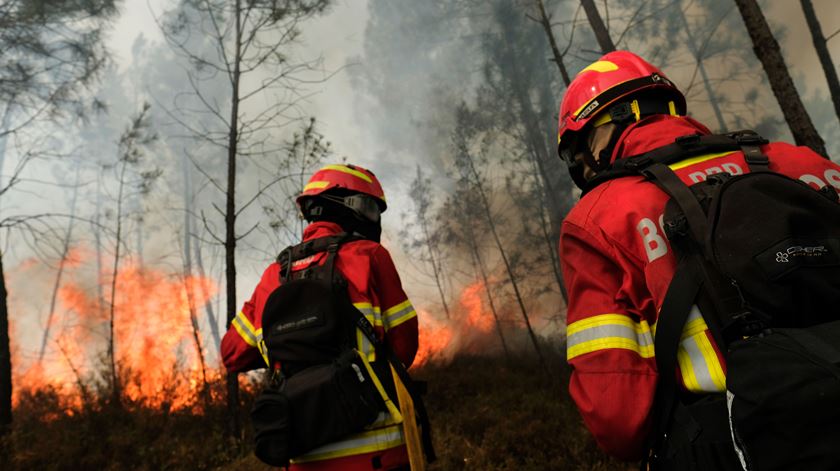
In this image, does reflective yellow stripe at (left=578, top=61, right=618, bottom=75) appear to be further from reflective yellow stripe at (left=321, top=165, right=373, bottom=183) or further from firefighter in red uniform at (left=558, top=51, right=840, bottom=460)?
reflective yellow stripe at (left=321, top=165, right=373, bottom=183)

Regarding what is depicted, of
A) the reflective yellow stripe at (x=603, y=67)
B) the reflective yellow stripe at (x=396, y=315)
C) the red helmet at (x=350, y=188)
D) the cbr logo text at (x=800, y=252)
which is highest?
the red helmet at (x=350, y=188)

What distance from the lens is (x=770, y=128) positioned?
1798cm

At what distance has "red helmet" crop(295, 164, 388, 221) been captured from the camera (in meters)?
3.14

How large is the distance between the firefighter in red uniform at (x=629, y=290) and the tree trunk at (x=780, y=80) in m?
2.72

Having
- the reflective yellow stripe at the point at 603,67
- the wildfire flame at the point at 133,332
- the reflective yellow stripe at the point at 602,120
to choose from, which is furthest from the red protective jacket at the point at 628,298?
the wildfire flame at the point at 133,332

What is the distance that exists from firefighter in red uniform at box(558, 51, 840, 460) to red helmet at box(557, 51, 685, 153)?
0.76ft

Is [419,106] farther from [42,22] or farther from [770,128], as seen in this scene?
[42,22]

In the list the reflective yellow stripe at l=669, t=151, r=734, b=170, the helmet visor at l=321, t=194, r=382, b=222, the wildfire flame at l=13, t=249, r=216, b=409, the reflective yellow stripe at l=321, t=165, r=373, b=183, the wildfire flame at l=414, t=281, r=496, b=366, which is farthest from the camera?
the wildfire flame at l=414, t=281, r=496, b=366

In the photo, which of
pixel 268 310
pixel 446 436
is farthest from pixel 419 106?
pixel 268 310

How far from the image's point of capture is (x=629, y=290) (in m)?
1.32

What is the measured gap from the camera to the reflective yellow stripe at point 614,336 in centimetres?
130

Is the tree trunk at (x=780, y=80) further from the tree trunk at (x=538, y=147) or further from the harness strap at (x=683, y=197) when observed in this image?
the tree trunk at (x=538, y=147)

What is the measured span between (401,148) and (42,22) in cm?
1913

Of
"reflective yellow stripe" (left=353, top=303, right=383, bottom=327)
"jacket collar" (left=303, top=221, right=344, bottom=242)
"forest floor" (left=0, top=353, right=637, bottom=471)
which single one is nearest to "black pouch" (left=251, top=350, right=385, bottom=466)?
"reflective yellow stripe" (left=353, top=303, right=383, bottom=327)
